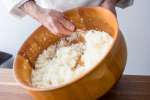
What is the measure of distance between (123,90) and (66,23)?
20 centimetres

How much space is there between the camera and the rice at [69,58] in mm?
678

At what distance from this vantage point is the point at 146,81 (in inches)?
30.6

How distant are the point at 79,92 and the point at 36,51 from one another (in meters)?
0.22

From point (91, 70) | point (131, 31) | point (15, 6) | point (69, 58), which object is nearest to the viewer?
point (91, 70)

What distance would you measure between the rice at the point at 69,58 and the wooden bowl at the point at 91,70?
0.05 feet

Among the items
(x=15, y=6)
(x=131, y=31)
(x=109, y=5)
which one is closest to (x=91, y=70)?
(x=109, y=5)

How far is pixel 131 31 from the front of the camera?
1.55 metres

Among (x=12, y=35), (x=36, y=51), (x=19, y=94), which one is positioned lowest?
(x=12, y=35)

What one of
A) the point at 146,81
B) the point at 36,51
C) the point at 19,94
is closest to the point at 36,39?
the point at 36,51

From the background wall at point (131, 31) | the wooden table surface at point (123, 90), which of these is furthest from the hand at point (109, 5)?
the background wall at point (131, 31)

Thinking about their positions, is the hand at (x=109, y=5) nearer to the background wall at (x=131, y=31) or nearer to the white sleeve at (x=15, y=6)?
the white sleeve at (x=15, y=6)

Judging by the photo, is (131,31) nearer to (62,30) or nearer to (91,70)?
(62,30)

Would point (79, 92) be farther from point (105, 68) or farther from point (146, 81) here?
point (146, 81)

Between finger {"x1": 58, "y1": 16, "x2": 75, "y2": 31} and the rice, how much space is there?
0.02 metres
